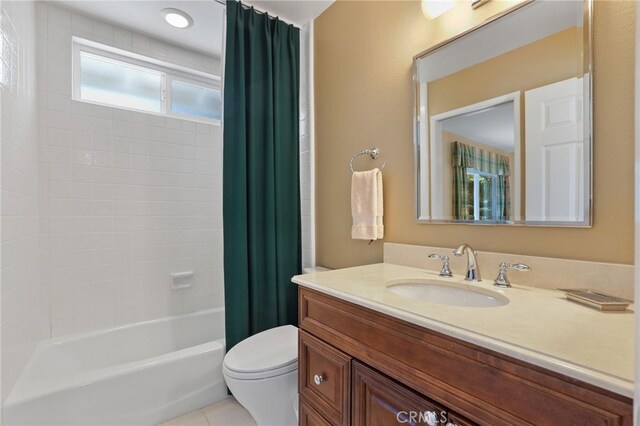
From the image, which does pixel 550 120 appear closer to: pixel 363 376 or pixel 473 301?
pixel 473 301

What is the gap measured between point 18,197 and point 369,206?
1746mm

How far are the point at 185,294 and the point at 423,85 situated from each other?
7.50 ft

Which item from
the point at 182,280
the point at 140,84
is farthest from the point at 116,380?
→ the point at 140,84

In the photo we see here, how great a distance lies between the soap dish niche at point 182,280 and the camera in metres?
2.38

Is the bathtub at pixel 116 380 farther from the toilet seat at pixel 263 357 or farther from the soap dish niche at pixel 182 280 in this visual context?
the toilet seat at pixel 263 357

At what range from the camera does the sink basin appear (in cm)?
104

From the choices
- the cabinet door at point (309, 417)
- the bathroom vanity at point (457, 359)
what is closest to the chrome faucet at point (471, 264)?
the bathroom vanity at point (457, 359)

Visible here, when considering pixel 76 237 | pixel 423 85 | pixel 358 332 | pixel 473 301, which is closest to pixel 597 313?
pixel 473 301

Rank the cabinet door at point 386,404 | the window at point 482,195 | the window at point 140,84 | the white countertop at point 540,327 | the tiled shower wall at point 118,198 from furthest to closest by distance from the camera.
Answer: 1. the window at point 140,84
2. the tiled shower wall at point 118,198
3. the window at point 482,195
4. the cabinet door at point 386,404
5. the white countertop at point 540,327

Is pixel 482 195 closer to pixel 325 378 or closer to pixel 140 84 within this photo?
pixel 325 378

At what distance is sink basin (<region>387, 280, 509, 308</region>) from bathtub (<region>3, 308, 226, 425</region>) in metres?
1.24

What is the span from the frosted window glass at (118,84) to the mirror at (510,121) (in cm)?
206

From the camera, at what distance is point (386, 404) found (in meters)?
0.84

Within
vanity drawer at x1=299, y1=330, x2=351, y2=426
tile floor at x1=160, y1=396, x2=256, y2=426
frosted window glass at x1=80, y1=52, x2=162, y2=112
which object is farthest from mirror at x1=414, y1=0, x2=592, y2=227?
frosted window glass at x1=80, y1=52, x2=162, y2=112
